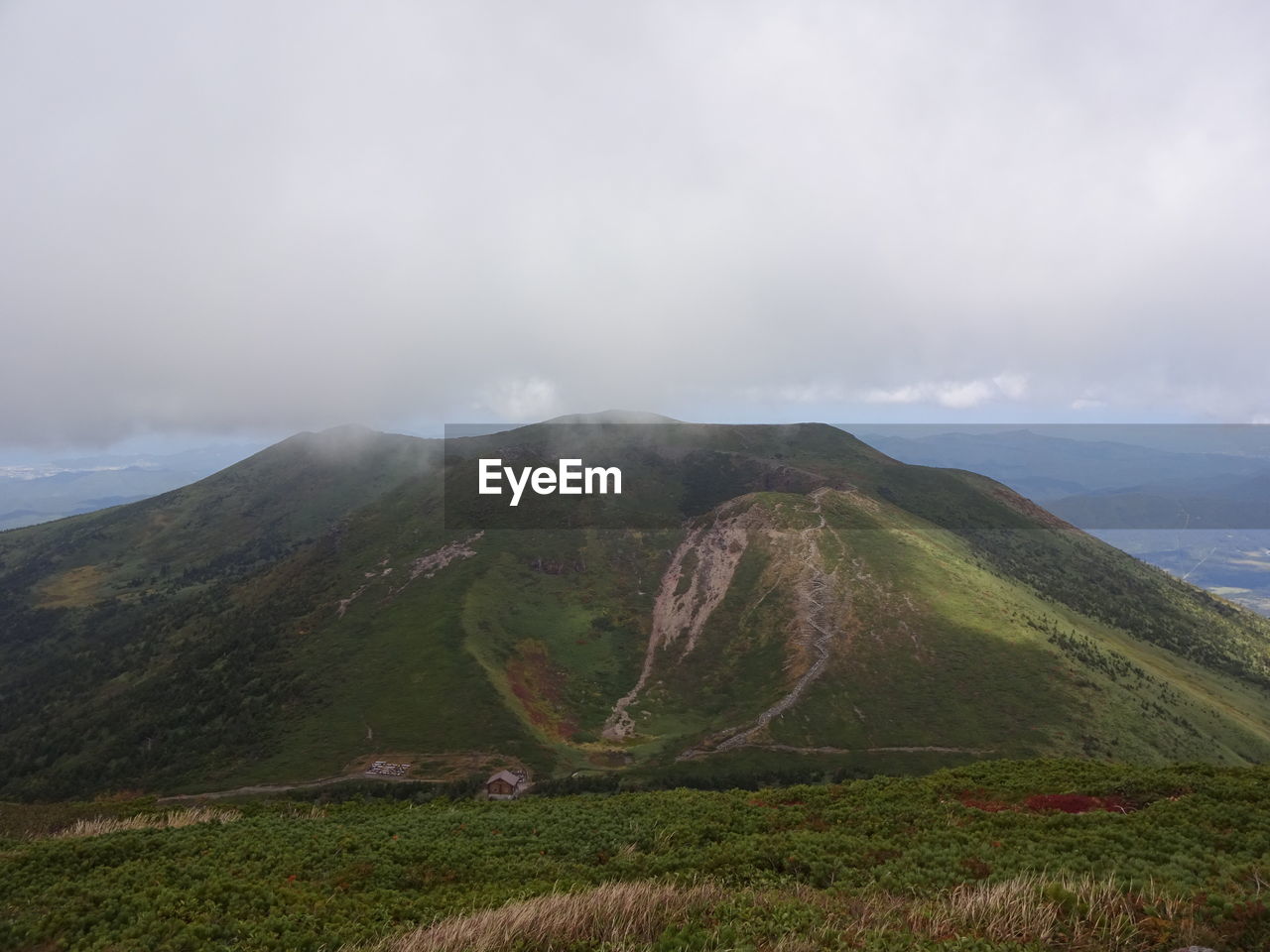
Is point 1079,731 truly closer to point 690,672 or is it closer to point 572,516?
point 690,672

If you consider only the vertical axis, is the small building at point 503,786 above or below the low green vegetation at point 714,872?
below

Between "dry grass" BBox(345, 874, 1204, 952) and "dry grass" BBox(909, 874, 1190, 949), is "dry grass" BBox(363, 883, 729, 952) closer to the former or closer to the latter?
"dry grass" BBox(345, 874, 1204, 952)

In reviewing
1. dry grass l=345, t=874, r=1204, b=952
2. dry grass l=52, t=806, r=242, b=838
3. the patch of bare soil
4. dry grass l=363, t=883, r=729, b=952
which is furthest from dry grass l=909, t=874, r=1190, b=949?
the patch of bare soil

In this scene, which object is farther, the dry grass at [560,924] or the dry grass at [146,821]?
the dry grass at [146,821]

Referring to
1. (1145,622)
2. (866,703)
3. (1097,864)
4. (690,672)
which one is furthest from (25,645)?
(1145,622)

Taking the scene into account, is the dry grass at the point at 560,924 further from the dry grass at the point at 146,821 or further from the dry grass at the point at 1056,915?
the dry grass at the point at 146,821

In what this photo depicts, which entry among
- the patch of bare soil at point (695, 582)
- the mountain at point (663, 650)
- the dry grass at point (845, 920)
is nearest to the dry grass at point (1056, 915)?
the dry grass at point (845, 920)
